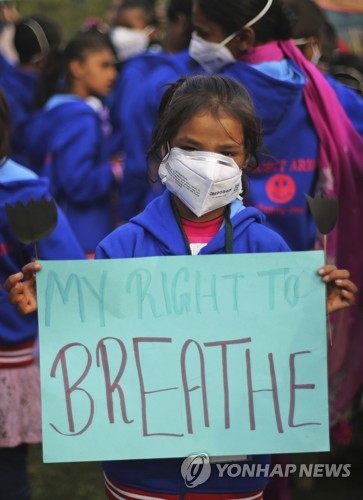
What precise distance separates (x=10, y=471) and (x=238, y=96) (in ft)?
5.75

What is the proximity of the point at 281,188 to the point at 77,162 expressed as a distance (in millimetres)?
2220

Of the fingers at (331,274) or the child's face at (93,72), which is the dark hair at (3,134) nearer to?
the fingers at (331,274)

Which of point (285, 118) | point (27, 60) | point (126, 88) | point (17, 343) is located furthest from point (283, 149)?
point (27, 60)

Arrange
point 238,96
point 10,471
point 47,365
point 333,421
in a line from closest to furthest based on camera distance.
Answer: point 47,365 → point 238,96 → point 10,471 → point 333,421

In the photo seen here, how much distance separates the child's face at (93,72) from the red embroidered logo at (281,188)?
2.69 meters

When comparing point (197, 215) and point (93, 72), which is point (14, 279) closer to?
point (197, 215)

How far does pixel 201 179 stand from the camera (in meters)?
2.78

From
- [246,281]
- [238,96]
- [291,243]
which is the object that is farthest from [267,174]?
[246,281]

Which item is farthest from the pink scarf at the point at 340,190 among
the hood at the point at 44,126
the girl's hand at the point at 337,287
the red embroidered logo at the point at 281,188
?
the hood at the point at 44,126

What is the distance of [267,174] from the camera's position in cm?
396

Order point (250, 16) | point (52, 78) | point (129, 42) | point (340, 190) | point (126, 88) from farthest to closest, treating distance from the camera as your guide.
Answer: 1. point (129, 42)
2. point (126, 88)
3. point (52, 78)
4. point (340, 190)
5. point (250, 16)

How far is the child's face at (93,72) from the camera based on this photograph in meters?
6.31

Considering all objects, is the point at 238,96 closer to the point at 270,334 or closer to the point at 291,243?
the point at 270,334

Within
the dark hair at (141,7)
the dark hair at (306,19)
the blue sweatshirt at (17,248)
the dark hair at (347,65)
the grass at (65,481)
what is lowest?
the grass at (65,481)
